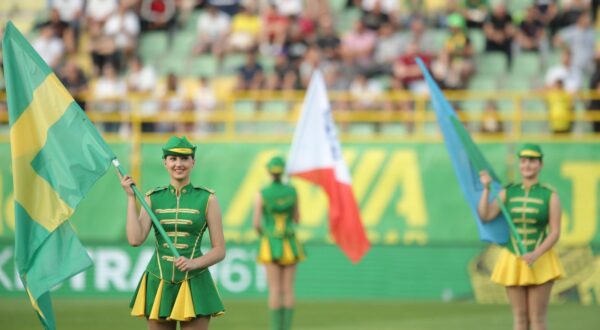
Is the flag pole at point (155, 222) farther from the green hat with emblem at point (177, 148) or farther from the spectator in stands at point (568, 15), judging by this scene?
the spectator in stands at point (568, 15)

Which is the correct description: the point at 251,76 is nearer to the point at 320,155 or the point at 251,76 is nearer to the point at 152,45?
the point at 152,45

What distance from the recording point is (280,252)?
15117mm

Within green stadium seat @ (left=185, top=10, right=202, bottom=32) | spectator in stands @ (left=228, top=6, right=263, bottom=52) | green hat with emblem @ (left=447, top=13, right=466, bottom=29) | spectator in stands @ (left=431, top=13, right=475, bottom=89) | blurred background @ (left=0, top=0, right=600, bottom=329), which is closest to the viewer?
blurred background @ (left=0, top=0, right=600, bottom=329)

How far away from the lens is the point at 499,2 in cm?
2438

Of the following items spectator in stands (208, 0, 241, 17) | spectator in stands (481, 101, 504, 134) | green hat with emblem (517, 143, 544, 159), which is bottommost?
green hat with emblem (517, 143, 544, 159)

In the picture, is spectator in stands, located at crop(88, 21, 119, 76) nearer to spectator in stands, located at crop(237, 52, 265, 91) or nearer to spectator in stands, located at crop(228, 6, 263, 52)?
spectator in stands, located at crop(228, 6, 263, 52)

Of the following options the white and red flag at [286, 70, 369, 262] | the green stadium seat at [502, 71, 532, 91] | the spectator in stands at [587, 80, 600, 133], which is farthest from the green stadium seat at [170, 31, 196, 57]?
the white and red flag at [286, 70, 369, 262]

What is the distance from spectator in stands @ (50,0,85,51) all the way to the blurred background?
0.05 metres

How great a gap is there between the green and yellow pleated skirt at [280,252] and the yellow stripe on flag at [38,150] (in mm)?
5414

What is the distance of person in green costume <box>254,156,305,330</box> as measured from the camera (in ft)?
49.6

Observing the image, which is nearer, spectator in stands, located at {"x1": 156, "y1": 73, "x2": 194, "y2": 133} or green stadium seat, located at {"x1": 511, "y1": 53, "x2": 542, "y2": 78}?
spectator in stands, located at {"x1": 156, "y1": 73, "x2": 194, "y2": 133}

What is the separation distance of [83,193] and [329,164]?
7239 millimetres

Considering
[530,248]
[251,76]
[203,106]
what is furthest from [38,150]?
[251,76]

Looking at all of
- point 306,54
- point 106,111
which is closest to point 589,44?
point 306,54
